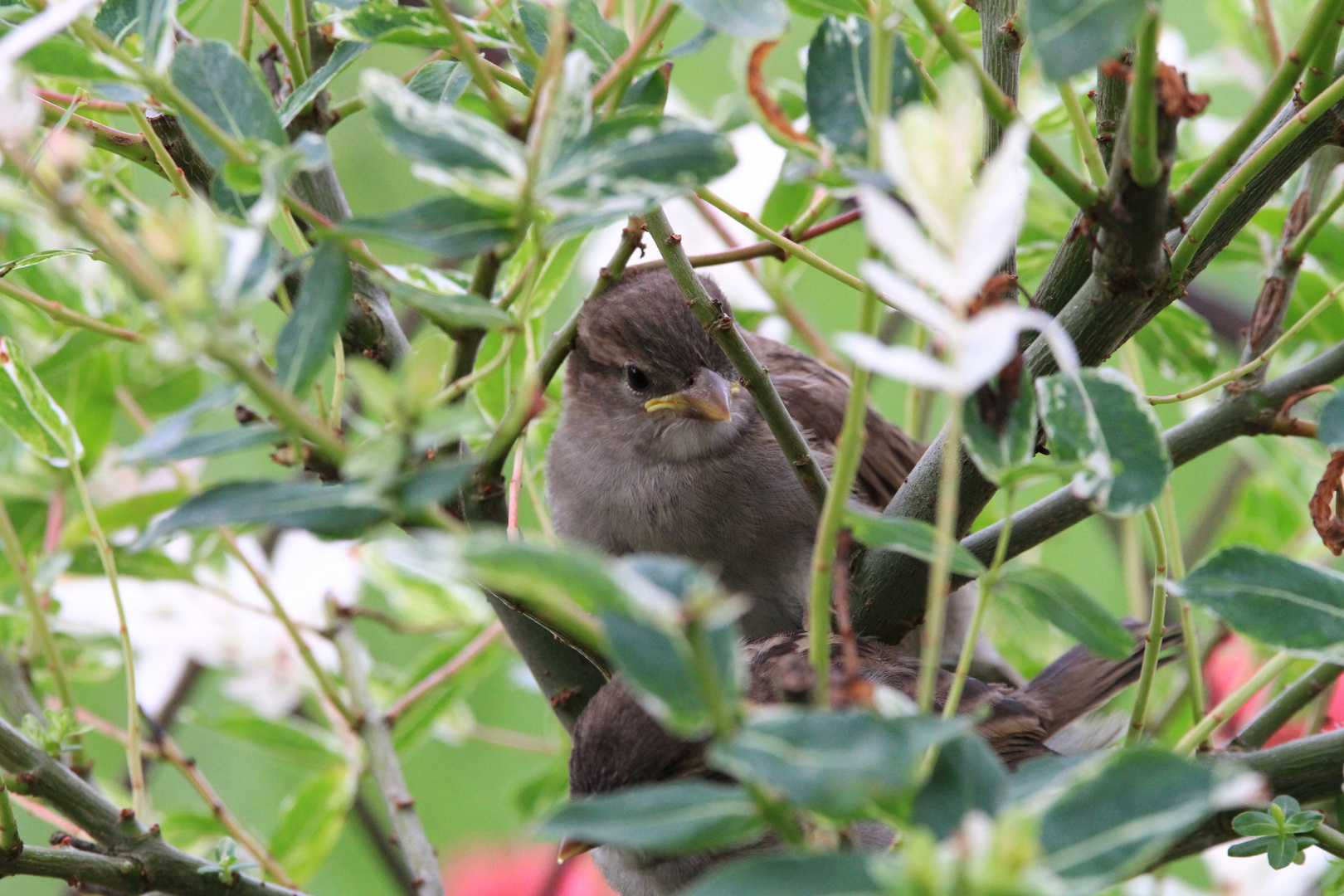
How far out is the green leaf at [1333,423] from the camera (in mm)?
876

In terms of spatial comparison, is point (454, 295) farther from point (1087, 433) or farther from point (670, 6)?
point (1087, 433)

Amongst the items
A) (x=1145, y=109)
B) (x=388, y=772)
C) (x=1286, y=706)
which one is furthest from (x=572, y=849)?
(x=1145, y=109)

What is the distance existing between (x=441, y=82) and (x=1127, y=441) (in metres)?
0.66

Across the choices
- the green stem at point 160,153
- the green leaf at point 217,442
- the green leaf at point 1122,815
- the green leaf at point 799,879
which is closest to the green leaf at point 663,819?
the green leaf at point 799,879

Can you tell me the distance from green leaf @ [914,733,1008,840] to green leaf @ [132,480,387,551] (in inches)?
12.1

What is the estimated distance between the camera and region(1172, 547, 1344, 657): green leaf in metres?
0.83

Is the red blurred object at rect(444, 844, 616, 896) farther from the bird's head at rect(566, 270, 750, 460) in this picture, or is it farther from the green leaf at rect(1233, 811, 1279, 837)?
the green leaf at rect(1233, 811, 1279, 837)

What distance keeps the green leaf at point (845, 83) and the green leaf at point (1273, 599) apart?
1.20 feet

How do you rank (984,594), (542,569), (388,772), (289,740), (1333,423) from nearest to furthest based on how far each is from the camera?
(542,569)
(984,594)
(1333,423)
(388,772)
(289,740)

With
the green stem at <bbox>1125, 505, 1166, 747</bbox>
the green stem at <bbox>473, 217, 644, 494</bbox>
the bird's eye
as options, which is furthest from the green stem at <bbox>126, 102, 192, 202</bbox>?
the bird's eye

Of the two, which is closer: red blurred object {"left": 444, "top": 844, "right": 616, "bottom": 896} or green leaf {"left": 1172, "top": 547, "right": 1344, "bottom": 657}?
green leaf {"left": 1172, "top": 547, "right": 1344, "bottom": 657}

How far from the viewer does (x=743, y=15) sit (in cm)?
75

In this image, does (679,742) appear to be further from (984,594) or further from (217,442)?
(217,442)

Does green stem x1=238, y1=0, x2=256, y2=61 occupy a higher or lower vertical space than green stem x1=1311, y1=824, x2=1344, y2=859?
lower
